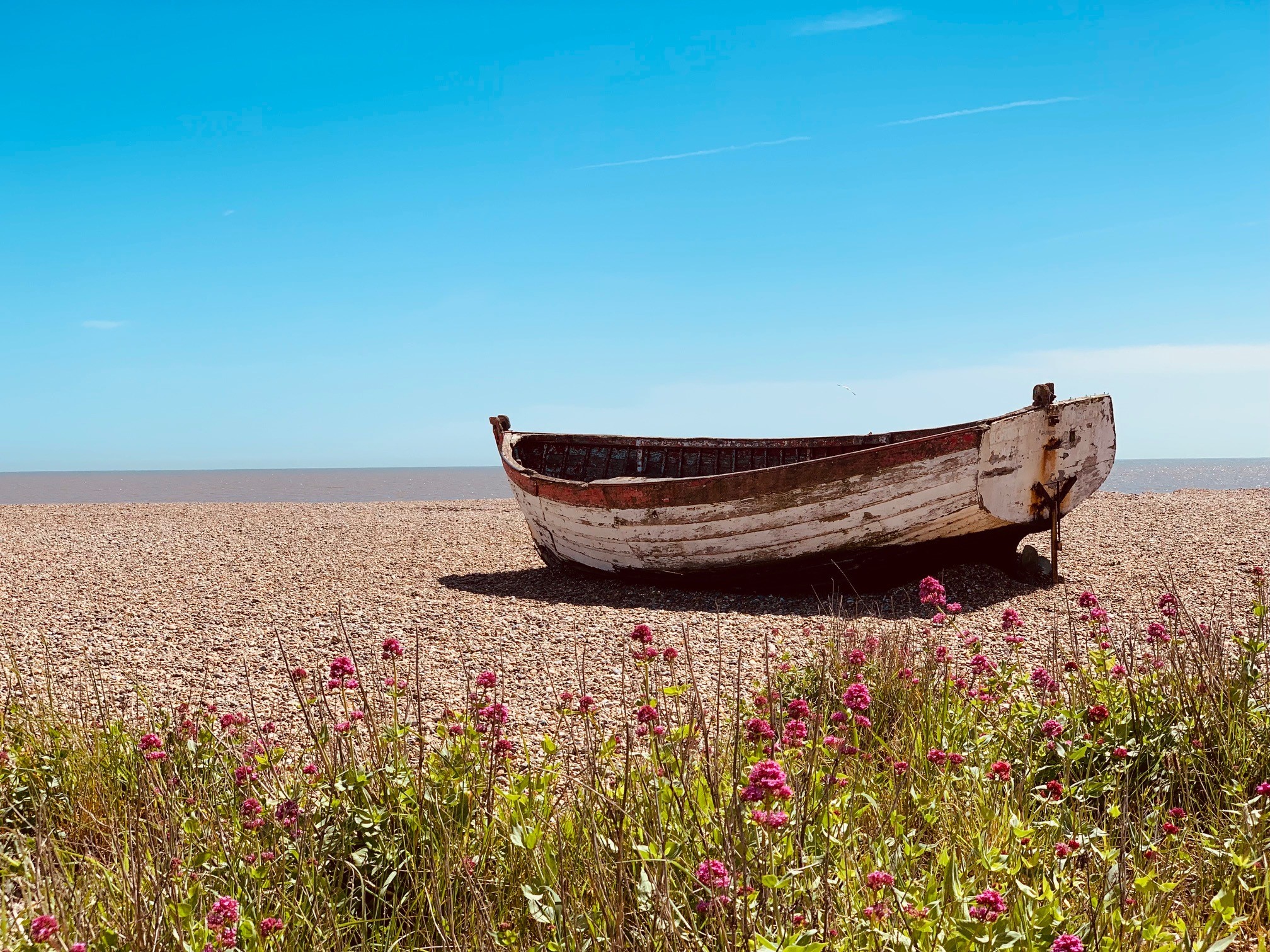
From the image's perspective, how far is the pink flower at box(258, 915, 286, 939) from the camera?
7.64 feet

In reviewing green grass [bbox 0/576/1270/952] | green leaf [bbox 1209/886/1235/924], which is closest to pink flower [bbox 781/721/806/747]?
green grass [bbox 0/576/1270/952]

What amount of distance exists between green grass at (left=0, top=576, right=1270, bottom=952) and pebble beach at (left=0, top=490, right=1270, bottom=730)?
38cm

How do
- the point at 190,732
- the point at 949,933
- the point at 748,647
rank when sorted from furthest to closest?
the point at 748,647 < the point at 190,732 < the point at 949,933

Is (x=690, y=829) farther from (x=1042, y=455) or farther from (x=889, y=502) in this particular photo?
(x=1042, y=455)

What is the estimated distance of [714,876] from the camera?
201cm

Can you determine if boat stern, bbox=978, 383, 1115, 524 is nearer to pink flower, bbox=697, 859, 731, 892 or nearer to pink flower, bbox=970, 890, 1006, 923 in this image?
pink flower, bbox=970, 890, 1006, 923

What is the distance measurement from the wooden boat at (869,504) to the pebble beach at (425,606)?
450 mm

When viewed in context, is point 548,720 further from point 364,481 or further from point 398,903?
point 364,481

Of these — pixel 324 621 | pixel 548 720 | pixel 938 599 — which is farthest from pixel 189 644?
pixel 938 599

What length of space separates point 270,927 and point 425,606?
6.60 meters

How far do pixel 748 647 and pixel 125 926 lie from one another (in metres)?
4.84

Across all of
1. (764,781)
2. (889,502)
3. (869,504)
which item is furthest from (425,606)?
(764,781)

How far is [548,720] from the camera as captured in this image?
5203 mm

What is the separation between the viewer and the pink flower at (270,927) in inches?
91.7
